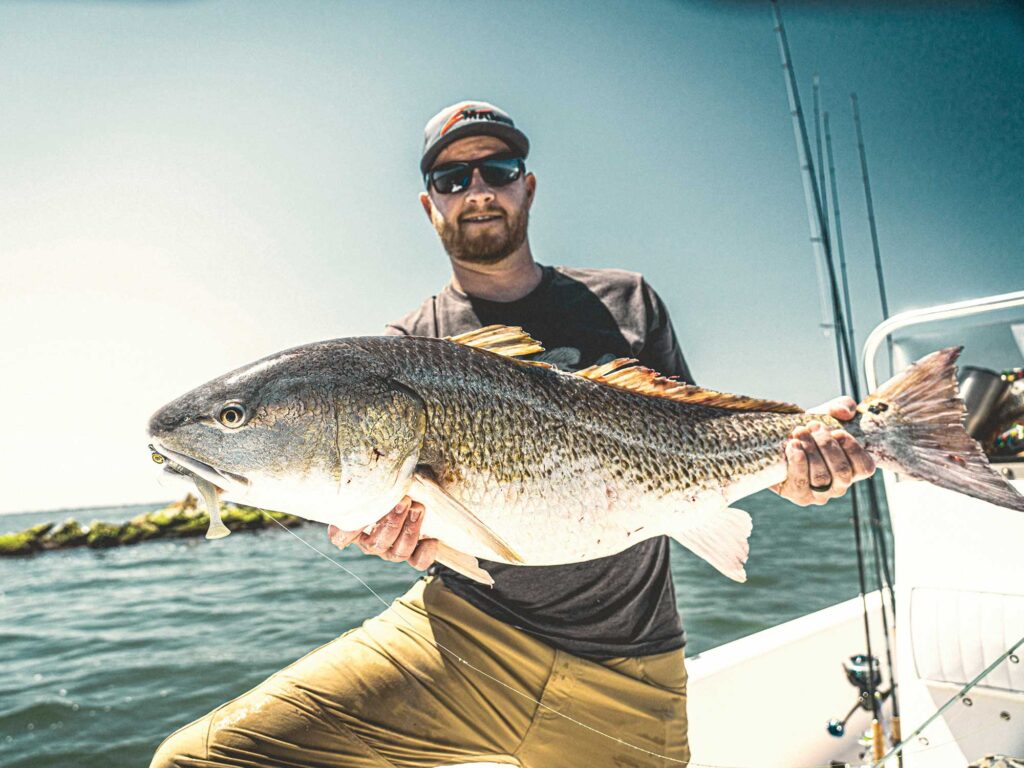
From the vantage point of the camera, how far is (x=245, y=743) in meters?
2.20

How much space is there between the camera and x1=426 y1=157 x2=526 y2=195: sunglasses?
2906 millimetres

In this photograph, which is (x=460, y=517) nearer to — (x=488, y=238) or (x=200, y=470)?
(x=200, y=470)

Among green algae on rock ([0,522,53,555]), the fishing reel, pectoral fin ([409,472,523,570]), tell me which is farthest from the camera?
green algae on rock ([0,522,53,555])

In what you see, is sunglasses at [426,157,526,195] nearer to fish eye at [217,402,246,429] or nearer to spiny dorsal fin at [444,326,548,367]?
spiny dorsal fin at [444,326,548,367]

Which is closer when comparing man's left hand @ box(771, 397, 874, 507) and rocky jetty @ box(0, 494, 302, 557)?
man's left hand @ box(771, 397, 874, 507)

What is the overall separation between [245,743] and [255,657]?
30.4 ft

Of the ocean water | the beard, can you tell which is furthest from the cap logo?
the ocean water

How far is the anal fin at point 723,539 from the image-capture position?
7.36 feet

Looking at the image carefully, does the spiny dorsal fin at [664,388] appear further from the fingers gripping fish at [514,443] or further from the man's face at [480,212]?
the man's face at [480,212]

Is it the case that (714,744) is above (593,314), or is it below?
Result: below

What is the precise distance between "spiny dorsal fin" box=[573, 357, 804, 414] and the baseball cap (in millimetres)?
1232

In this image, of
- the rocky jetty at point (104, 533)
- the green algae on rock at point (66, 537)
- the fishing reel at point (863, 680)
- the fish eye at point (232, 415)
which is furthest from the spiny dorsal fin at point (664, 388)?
the green algae on rock at point (66, 537)

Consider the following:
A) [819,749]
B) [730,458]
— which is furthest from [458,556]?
[819,749]

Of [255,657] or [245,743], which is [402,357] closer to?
[245,743]
